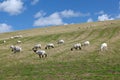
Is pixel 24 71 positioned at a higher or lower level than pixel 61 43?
lower

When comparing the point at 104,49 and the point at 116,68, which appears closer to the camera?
the point at 116,68

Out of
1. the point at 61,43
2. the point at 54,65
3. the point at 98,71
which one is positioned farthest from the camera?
the point at 61,43

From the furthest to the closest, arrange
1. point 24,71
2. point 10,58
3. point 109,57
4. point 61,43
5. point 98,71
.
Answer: point 61,43 → point 10,58 → point 109,57 → point 24,71 → point 98,71

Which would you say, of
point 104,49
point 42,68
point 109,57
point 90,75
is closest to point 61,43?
point 104,49

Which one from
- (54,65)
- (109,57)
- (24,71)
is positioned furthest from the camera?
(109,57)

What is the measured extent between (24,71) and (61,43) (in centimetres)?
3320

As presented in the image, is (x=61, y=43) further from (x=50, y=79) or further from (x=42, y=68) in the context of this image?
(x=50, y=79)

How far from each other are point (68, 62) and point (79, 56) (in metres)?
4.93

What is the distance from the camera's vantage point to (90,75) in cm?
3619

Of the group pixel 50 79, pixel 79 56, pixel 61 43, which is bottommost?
pixel 50 79

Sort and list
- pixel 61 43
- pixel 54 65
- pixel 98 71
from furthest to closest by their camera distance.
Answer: pixel 61 43 < pixel 54 65 < pixel 98 71

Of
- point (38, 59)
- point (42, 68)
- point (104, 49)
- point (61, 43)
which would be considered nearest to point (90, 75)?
point (42, 68)

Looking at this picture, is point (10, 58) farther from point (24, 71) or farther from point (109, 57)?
point (109, 57)

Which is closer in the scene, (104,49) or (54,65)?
(54,65)
